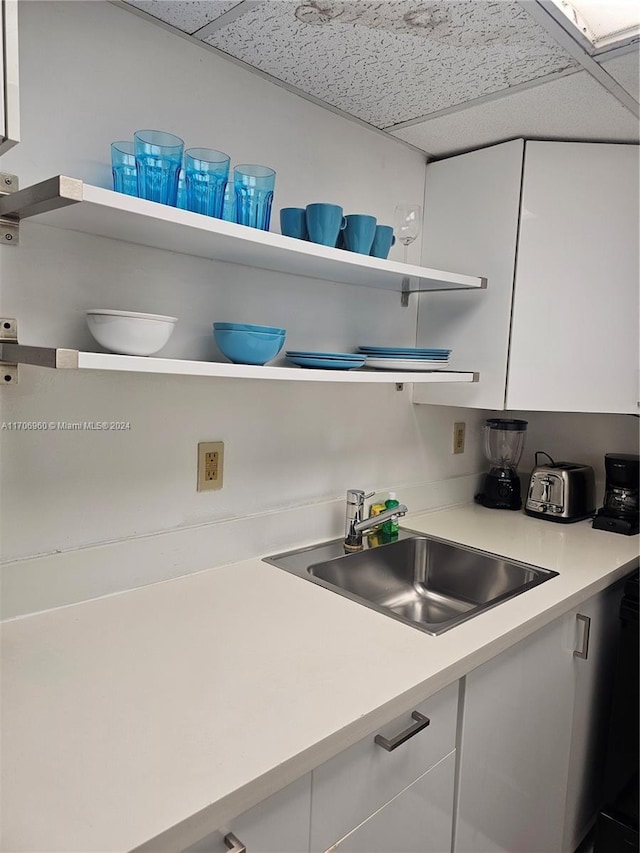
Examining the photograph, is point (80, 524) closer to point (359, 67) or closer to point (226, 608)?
point (226, 608)

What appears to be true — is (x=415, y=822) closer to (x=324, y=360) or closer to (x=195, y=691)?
(x=195, y=691)

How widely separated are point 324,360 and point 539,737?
42.8 inches

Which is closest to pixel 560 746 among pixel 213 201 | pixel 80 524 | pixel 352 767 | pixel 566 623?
pixel 566 623

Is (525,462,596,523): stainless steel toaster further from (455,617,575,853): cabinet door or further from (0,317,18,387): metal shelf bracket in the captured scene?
(0,317,18,387): metal shelf bracket

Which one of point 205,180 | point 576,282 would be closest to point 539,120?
point 576,282

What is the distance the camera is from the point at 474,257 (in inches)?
76.7

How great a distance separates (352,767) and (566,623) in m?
0.82

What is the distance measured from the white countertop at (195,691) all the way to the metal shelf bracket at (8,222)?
0.74 meters

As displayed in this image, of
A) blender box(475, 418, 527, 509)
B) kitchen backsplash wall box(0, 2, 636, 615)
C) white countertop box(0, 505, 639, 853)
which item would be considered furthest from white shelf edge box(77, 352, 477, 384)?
blender box(475, 418, 527, 509)

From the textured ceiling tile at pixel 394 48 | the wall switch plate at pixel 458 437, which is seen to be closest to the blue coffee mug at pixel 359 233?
the textured ceiling tile at pixel 394 48

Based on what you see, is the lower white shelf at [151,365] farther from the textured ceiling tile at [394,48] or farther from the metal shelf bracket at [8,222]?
the textured ceiling tile at [394,48]

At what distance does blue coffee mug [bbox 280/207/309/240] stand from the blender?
120cm

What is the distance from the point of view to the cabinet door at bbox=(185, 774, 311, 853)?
0.84 metres

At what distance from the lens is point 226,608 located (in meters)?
1.34
